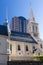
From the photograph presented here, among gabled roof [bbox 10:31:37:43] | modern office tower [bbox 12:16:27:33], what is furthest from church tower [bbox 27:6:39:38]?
modern office tower [bbox 12:16:27:33]

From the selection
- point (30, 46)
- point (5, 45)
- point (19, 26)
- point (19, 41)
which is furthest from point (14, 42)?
point (19, 26)

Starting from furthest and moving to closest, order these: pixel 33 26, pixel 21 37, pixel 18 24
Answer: pixel 18 24
pixel 33 26
pixel 21 37

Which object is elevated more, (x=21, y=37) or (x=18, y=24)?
(x=18, y=24)

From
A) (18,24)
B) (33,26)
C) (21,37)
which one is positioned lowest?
(21,37)

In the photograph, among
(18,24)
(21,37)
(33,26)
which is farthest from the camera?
(18,24)

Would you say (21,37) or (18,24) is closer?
(21,37)

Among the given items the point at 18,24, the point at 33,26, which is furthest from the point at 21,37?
the point at 18,24

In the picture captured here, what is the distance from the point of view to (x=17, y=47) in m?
56.9

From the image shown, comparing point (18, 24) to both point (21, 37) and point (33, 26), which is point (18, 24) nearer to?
point (33, 26)

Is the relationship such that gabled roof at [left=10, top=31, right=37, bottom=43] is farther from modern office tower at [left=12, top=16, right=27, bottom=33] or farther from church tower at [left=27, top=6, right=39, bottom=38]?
modern office tower at [left=12, top=16, right=27, bottom=33]

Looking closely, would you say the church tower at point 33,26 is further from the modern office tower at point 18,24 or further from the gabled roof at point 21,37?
the modern office tower at point 18,24

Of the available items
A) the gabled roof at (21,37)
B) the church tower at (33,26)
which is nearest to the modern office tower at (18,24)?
the church tower at (33,26)

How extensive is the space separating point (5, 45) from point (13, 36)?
28.1 m

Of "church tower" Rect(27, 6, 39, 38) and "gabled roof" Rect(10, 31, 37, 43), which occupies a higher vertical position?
"church tower" Rect(27, 6, 39, 38)
